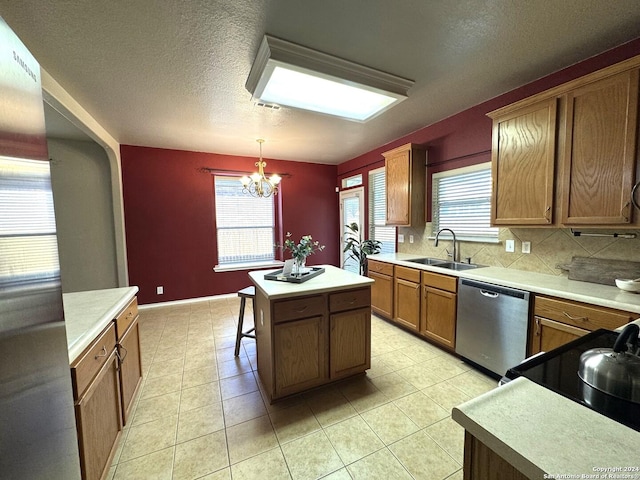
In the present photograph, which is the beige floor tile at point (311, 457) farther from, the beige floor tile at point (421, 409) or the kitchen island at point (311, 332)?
the beige floor tile at point (421, 409)

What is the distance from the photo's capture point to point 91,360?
1256mm

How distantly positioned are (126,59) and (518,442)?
2.92 m

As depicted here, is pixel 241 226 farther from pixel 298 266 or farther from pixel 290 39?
pixel 290 39

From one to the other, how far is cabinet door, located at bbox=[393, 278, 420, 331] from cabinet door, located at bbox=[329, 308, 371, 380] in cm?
99

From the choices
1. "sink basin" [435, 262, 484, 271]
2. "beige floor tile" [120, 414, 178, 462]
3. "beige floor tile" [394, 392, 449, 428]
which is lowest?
"beige floor tile" [394, 392, 449, 428]

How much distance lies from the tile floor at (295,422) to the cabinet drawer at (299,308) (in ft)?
2.26

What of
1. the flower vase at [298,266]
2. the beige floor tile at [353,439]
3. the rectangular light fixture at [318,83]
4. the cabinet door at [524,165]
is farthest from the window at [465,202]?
the beige floor tile at [353,439]

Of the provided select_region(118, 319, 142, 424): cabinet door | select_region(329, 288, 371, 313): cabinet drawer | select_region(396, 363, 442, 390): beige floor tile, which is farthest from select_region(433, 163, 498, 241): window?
select_region(118, 319, 142, 424): cabinet door

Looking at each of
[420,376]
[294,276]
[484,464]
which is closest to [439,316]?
[420,376]

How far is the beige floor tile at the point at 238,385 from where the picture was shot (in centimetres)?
213

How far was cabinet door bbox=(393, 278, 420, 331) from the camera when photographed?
2949 mm

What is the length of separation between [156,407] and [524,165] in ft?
11.5

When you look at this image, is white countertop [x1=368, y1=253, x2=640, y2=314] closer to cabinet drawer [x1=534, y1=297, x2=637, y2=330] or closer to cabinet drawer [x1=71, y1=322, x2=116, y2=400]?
cabinet drawer [x1=534, y1=297, x2=637, y2=330]

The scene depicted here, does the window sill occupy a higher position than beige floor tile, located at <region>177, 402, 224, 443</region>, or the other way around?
the window sill
